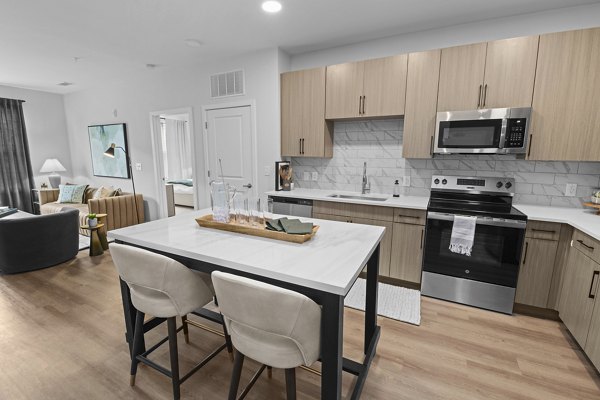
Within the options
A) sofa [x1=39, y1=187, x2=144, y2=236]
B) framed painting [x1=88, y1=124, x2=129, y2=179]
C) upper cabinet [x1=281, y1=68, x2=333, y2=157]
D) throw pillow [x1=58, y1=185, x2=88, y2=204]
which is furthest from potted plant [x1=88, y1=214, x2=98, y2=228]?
upper cabinet [x1=281, y1=68, x2=333, y2=157]

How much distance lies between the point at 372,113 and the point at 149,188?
4145mm

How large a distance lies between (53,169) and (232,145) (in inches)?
173

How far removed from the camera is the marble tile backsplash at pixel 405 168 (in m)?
2.70

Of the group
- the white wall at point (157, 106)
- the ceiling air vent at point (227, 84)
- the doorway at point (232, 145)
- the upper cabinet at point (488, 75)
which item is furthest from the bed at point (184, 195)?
the upper cabinet at point (488, 75)

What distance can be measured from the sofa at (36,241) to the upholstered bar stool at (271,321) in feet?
11.0

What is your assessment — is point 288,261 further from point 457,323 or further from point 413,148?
point 413,148

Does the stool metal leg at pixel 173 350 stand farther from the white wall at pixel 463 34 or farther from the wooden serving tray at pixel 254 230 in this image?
the white wall at pixel 463 34

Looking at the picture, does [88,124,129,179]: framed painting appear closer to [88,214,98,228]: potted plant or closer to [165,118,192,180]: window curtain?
[88,214,98,228]: potted plant

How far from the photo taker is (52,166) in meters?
5.76

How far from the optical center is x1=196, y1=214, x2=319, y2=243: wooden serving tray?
61.6 inches

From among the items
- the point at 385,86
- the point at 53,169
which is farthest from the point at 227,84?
the point at 53,169

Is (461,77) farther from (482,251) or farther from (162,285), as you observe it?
(162,285)

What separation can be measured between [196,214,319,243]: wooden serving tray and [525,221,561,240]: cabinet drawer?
1880mm

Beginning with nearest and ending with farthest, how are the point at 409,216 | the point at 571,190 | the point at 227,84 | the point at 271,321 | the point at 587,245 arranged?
the point at 271,321
the point at 587,245
the point at 571,190
the point at 409,216
the point at 227,84
